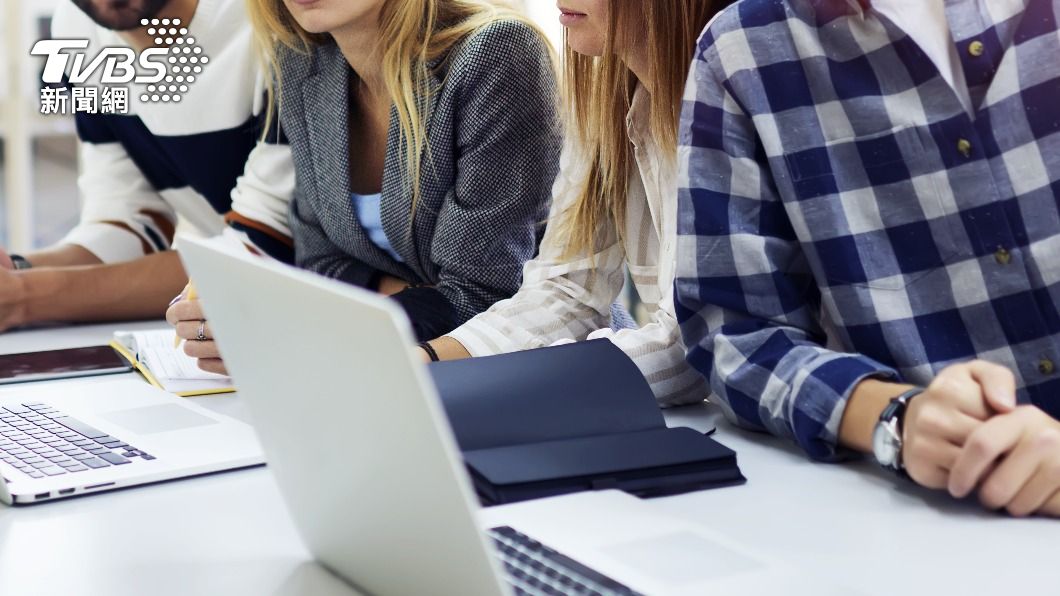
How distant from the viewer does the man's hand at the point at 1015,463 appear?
74 cm

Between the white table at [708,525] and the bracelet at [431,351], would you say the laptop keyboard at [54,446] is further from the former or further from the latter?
the bracelet at [431,351]

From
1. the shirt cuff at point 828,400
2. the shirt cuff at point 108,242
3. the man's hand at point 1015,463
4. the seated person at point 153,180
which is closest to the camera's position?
the man's hand at point 1015,463

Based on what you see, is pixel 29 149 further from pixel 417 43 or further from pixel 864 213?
pixel 864 213

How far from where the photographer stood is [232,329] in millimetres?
621

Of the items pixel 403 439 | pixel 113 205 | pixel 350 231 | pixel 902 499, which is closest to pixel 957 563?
pixel 902 499


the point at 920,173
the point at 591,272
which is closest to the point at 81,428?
the point at 591,272

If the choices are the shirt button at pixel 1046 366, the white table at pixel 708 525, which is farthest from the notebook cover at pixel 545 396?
the shirt button at pixel 1046 366

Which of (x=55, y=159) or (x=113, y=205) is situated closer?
(x=113, y=205)

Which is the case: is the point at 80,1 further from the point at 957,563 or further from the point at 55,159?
the point at 55,159

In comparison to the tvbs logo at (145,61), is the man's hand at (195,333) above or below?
below

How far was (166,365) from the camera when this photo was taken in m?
1.32

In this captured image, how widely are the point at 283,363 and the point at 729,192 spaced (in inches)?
20.2

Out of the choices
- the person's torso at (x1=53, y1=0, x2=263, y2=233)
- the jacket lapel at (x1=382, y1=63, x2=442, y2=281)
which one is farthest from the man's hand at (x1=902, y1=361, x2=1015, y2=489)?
the person's torso at (x1=53, y1=0, x2=263, y2=233)

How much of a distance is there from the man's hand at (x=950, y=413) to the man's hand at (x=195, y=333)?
0.74m
